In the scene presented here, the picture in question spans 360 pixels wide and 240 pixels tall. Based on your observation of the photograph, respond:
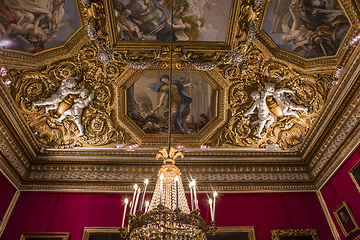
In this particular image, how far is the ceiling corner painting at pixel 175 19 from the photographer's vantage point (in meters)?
5.92

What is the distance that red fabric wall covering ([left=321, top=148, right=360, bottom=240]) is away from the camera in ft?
19.6

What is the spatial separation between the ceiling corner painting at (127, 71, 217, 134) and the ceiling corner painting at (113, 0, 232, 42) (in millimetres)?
1134

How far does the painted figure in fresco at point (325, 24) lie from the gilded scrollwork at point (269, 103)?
34.4 inches

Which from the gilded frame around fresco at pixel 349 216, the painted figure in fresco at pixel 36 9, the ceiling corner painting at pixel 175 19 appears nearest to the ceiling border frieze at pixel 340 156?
the gilded frame around fresco at pixel 349 216

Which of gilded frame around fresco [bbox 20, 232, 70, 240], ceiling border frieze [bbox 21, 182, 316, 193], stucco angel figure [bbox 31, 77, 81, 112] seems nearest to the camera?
gilded frame around fresco [bbox 20, 232, 70, 240]


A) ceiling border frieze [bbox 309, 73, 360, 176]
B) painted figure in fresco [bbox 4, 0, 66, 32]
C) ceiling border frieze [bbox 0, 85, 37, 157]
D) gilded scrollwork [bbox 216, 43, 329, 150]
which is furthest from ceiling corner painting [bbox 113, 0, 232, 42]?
ceiling border frieze [bbox 309, 73, 360, 176]

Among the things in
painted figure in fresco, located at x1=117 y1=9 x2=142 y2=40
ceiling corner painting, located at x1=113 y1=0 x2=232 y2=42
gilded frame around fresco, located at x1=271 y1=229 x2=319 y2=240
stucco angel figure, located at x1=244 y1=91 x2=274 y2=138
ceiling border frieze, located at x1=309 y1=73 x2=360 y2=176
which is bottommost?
gilded frame around fresco, located at x1=271 y1=229 x2=319 y2=240

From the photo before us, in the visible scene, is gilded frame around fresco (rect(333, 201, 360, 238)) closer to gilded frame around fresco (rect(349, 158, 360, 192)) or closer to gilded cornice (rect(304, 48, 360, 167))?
gilded frame around fresco (rect(349, 158, 360, 192))

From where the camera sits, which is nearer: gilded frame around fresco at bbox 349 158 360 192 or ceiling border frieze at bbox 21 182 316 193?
gilded frame around fresco at bbox 349 158 360 192

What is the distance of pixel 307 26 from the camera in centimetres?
578

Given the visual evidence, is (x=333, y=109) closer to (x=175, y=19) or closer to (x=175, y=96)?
(x=175, y=96)

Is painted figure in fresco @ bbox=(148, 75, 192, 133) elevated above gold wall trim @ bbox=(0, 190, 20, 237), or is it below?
above

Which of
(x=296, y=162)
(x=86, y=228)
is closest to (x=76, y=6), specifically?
(x=86, y=228)

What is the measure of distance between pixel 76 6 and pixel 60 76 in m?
1.95
